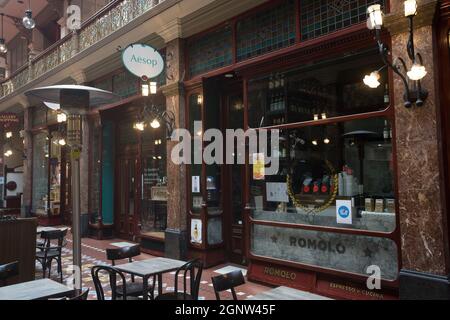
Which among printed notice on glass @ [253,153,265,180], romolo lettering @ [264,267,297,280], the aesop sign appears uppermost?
printed notice on glass @ [253,153,265,180]

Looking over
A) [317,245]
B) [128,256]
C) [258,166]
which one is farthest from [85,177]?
[317,245]

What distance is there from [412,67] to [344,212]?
7.03 ft

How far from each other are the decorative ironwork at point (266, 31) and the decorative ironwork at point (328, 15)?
241 mm

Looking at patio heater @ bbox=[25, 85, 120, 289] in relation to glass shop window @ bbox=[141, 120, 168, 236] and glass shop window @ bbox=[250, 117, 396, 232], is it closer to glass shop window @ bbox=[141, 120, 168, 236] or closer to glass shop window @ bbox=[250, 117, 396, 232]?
glass shop window @ bbox=[250, 117, 396, 232]

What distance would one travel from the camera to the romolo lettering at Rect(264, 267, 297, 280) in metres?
5.97

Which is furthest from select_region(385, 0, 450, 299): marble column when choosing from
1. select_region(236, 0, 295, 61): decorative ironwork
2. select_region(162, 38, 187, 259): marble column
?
select_region(162, 38, 187, 259): marble column

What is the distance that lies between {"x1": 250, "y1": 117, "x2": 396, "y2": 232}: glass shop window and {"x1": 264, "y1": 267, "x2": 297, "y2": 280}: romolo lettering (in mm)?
804

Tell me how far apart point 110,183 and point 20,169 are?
29.0 feet

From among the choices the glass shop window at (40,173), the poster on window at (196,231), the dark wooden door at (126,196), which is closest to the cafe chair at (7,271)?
the poster on window at (196,231)

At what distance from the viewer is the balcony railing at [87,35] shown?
29.7ft

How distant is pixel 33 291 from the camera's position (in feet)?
11.1

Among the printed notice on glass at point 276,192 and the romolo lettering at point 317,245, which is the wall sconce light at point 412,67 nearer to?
the romolo lettering at point 317,245

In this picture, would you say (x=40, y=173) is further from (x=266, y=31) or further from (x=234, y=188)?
(x=266, y=31)
